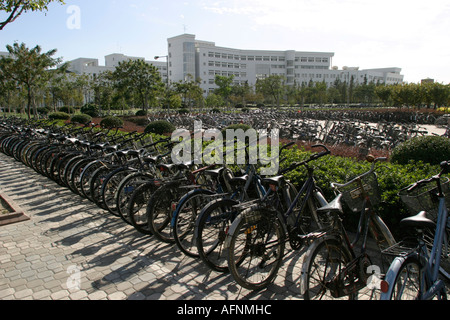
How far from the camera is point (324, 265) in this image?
8.89 feet

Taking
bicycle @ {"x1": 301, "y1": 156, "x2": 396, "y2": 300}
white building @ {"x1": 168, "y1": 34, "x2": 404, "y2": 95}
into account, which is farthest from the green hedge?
white building @ {"x1": 168, "y1": 34, "x2": 404, "y2": 95}

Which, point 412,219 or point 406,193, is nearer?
point 412,219

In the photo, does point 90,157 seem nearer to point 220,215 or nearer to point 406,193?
point 220,215

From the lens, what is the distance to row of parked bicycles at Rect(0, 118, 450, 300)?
250 centimetres

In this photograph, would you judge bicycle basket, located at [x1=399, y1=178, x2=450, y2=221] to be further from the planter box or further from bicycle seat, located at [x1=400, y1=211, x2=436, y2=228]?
the planter box

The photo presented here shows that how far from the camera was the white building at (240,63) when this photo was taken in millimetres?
84000

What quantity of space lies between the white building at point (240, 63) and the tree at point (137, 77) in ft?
176

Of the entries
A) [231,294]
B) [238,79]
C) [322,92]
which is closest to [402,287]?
[231,294]

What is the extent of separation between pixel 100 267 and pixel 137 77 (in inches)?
985

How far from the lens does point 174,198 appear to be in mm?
4430

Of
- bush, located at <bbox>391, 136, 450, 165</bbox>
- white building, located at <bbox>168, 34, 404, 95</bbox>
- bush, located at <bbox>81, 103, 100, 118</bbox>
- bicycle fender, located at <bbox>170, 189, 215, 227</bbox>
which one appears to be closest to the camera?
bicycle fender, located at <bbox>170, 189, 215, 227</bbox>

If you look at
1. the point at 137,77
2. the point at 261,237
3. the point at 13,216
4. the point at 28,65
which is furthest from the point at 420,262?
the point at 137,77

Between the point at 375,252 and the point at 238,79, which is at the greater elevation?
the point at 238,79

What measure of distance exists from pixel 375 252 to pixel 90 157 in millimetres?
4991
